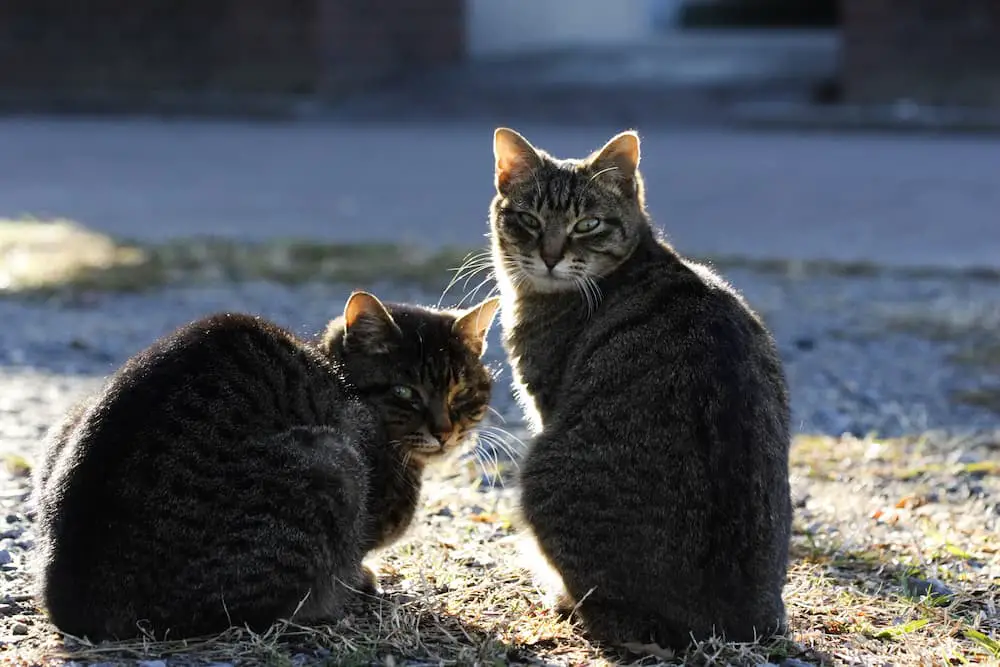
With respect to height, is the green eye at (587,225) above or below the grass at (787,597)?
above

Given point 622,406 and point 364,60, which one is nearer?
point 622,406

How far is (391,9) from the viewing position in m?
20.4

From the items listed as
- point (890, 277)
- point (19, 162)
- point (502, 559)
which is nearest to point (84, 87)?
point (19, 162)

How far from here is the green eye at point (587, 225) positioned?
4.70m

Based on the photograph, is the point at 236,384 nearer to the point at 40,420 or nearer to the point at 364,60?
the point at 40,420

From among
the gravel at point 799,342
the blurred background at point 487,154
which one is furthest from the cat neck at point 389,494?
the blurred background at point 487,154

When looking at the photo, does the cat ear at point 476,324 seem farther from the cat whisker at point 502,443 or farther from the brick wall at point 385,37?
the brick wall at point 385,37

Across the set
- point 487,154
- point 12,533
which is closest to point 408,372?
point 12,533

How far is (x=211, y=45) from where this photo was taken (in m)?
19.8

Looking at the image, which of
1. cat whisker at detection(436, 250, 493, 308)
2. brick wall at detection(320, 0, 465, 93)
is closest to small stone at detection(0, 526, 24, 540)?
cat whisker at detection(436, 250, 493, 308)

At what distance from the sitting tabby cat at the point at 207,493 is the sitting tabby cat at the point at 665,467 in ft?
2.04

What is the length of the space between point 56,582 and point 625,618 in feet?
5.13

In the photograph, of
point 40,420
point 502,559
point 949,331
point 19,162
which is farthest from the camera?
point 19,162

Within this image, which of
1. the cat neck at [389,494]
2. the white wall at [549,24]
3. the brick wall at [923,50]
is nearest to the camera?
the cat neck at [389,494]
